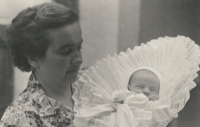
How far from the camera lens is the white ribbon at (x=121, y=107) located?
3.09 feet

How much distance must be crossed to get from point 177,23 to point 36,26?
28.9 inches

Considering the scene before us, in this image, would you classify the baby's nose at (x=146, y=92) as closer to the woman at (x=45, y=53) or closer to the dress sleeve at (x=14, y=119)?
the woman at (x=45, y=53)

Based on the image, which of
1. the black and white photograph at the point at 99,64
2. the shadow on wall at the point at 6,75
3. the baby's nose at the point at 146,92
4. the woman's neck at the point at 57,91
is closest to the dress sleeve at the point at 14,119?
the black and white photograph at the point at 99,64

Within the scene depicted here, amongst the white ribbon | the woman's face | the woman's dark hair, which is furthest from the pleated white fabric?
the woman's dark hair

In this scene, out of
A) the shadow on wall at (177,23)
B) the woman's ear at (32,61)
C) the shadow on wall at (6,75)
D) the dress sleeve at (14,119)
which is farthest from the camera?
the shadow on wall at (177,23)

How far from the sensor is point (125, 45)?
1.38 m

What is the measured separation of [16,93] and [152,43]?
0.63m

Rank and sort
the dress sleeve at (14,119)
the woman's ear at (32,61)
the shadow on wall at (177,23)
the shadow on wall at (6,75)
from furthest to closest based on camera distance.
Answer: the shadow on wall at (177,23)
the shadow on wall at (6,75)
the woman's ear at (32,61)
the dress sleeve at (14,119)

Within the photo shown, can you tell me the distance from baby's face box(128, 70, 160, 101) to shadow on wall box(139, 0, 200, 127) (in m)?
0.30

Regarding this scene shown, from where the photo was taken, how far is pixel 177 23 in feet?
4.58

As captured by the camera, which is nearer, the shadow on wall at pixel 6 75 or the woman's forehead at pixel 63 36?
the woman's forehead at pixel 63 36

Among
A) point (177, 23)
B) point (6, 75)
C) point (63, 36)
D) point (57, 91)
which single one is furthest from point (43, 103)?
point (177, 23)

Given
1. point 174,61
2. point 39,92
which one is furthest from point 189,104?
point 39,92

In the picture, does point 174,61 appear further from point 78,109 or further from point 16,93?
point 16,93
